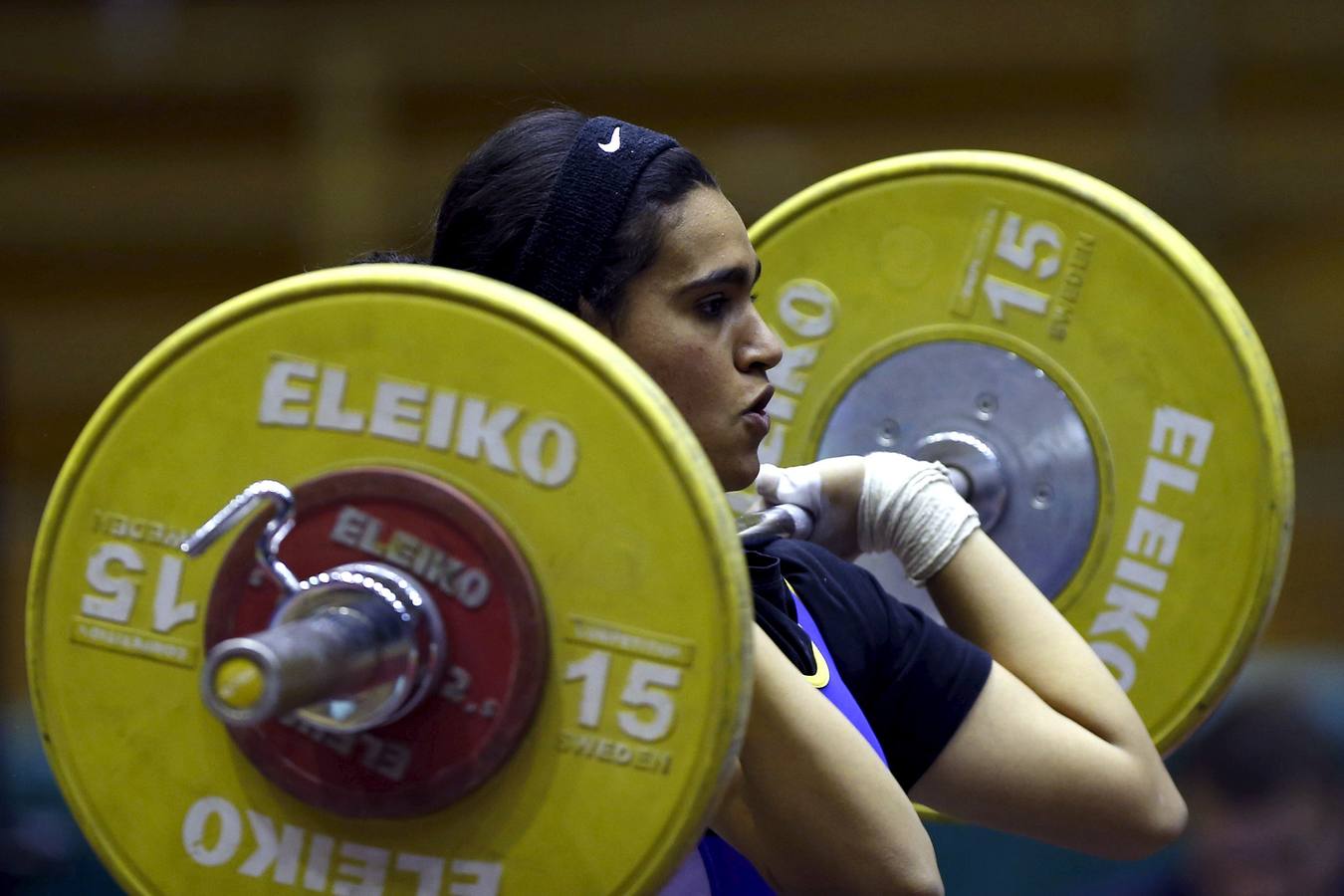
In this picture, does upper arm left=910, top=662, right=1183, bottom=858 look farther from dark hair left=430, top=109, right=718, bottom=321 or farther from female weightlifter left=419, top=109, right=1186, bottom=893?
dark hair left=430, top=109, right=718, bottom=321

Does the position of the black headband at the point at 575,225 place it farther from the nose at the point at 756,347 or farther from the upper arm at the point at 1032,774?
the upper arm at the point at 1032,774

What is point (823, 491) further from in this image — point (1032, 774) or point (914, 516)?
point (1032, 774)

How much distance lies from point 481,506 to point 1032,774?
1.64ft

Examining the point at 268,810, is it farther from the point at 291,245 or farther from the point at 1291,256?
the point at 1291,256

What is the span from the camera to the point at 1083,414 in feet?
4.05

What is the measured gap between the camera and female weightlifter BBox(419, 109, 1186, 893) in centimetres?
89

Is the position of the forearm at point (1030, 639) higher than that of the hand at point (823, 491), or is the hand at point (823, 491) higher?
the hand at point (823, 491)

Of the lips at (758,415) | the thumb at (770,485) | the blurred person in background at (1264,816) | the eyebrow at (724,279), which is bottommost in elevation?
the blurred person in background at (1264,816)

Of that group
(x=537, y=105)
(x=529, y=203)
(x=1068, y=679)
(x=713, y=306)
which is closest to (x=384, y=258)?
(x=529, y=203)

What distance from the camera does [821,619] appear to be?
1.15 m

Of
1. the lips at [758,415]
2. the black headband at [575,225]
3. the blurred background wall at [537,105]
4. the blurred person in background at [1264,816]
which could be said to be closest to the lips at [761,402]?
the lips at [758,415]

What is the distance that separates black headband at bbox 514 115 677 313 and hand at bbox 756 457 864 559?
0.76 ft

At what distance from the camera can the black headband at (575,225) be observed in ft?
3.31

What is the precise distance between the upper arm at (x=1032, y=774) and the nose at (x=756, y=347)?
Answer: 0.90 feet
